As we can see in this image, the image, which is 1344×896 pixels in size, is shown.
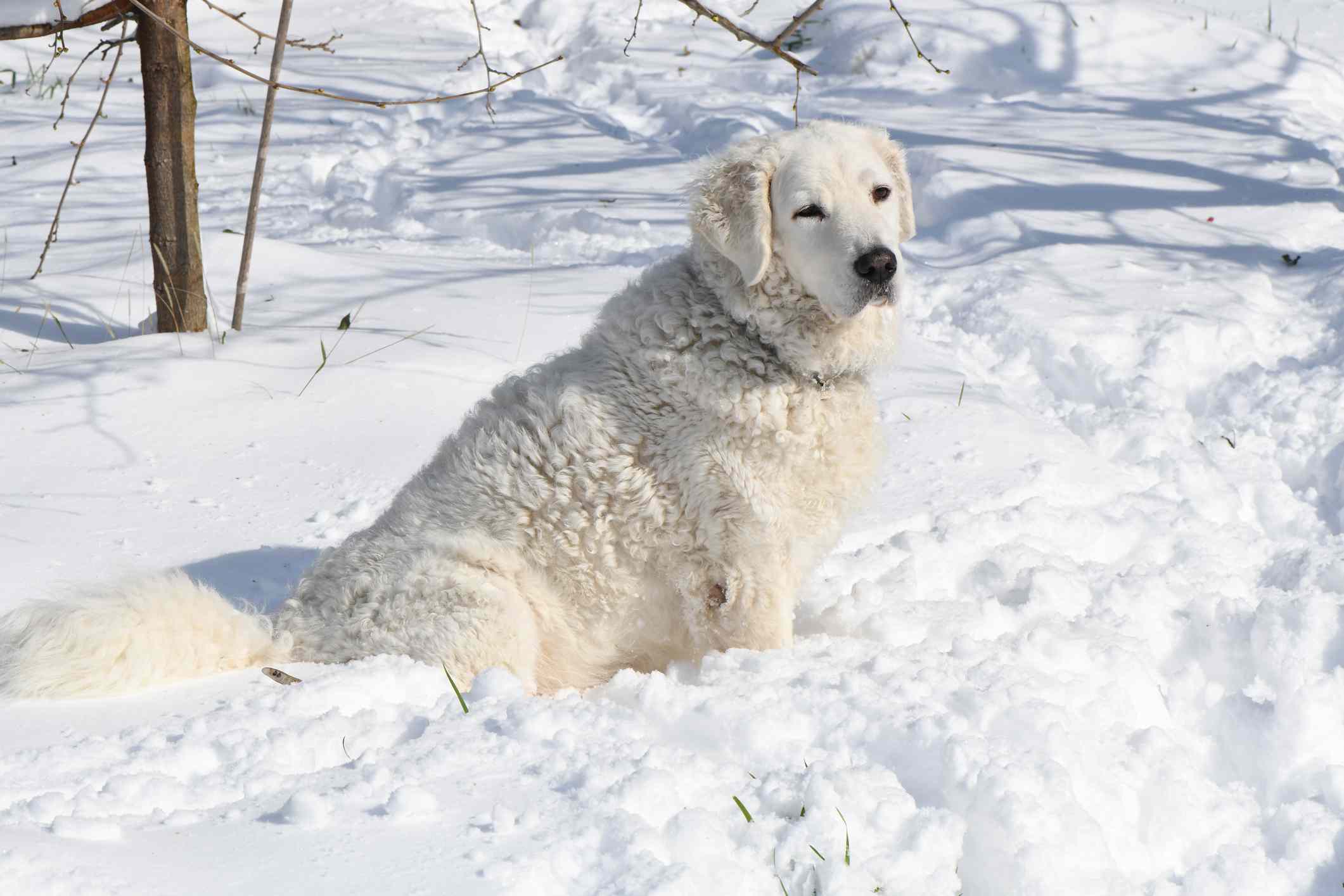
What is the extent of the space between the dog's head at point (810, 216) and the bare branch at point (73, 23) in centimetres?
307

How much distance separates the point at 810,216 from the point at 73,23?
139 inches

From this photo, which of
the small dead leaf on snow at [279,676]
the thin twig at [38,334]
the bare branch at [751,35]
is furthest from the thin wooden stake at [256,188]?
the small dead leaf on snow at [279,676]

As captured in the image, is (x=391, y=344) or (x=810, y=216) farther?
(x=391, y=344)

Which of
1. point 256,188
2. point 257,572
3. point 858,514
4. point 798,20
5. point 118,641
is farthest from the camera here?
point 256,188

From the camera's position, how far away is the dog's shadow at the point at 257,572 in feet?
11.5

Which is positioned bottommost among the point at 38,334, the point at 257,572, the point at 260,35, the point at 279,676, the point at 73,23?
the point at 257,572

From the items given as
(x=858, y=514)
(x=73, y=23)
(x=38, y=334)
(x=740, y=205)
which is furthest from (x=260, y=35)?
(x=38, y=334)

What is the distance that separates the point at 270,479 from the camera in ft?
13.5

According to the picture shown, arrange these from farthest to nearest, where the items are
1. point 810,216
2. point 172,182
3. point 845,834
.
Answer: point 172,182 < point 810,216 < point 845,834

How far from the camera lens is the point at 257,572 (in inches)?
143

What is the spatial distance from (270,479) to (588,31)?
922 centimetres

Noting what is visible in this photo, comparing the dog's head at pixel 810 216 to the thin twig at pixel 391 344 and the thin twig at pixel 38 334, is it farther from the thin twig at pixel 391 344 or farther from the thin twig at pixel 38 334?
the thin twig at pixel 38 334

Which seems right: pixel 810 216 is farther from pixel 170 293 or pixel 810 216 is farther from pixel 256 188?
pixel 170 293

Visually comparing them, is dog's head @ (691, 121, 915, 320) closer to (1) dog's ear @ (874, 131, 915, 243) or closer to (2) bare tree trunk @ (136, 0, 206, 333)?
(1) dog's ear @ (874, 131, 915, 243)
